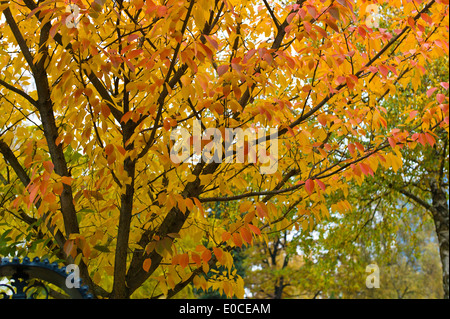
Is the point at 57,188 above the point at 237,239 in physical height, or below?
above

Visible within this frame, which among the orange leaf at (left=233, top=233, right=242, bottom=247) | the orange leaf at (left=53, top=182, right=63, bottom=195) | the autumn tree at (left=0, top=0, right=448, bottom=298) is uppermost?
the autumn tree at (left=0, top=0, right=448, bottom=298)

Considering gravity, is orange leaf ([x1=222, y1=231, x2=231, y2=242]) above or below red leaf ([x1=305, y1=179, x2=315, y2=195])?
below

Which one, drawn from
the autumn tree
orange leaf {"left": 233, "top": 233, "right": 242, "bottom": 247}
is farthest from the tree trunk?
orange leaf {"left": 233, "top": 233, "right": 242, "bottom": 247}

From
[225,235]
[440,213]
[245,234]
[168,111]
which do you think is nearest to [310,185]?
[245,234]

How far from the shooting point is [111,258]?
140 inches

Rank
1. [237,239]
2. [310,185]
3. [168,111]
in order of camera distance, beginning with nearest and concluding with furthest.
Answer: [310,185] → [237,239] → [168,111]

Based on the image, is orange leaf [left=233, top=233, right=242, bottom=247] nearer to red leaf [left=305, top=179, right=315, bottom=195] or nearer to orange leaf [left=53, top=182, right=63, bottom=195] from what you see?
red leaf [left=305, top=179, right=315, bottom=195]

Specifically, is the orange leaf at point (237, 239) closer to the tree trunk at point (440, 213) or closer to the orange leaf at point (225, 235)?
the orange leaf at point (225, 235)

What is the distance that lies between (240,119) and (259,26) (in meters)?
1.03

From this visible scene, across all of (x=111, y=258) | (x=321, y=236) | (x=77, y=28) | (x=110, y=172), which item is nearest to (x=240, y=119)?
(x=110, y=172)

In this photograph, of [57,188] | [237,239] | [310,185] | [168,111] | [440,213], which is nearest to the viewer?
[57,188]

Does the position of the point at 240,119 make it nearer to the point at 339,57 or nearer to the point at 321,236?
the point at 339,57

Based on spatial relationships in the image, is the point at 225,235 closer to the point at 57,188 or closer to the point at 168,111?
→ the point at 57,188
